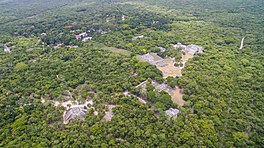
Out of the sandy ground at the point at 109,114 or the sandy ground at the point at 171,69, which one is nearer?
the sandy ground at the point at 109,114

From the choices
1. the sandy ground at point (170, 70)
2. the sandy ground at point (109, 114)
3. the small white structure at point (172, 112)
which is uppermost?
the sandy ground at point (170, 70)

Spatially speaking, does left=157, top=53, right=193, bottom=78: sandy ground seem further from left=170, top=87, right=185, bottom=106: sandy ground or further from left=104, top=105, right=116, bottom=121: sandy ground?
left=104, top=105, right=116, bottom=121: sandy ground

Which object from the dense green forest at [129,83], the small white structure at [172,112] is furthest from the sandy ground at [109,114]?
the small white structure at [172,112]

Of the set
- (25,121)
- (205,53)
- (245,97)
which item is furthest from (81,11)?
(245,97)

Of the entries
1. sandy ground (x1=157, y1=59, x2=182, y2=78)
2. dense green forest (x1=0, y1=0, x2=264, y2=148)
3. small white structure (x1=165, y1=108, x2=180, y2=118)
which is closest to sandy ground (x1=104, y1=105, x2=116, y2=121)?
dense green forest (x1=0, y1=0, x2=264, y2=148)

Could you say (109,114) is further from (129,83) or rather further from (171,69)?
(171,69)

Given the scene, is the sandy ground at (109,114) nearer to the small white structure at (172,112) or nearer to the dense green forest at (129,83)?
the dense green forest at (129,83)

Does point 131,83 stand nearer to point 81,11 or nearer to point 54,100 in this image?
point 54,100

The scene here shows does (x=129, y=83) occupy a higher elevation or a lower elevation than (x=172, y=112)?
higher

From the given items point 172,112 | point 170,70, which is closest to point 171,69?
point 170,70
